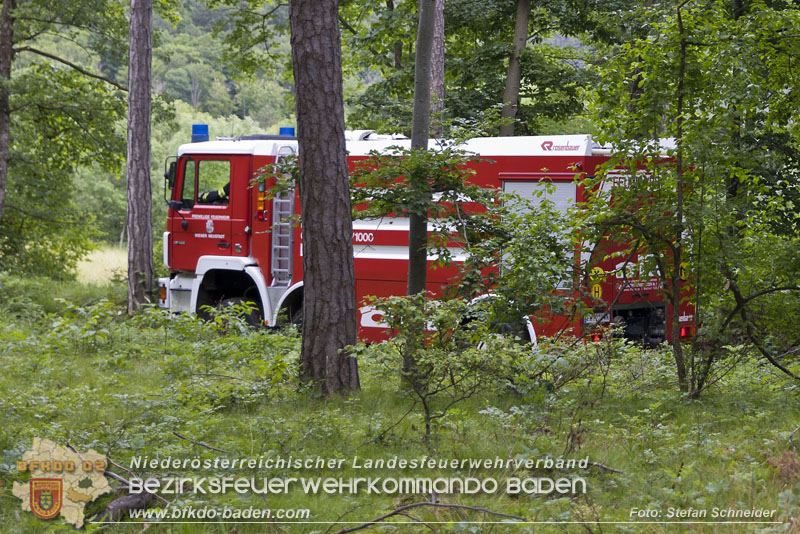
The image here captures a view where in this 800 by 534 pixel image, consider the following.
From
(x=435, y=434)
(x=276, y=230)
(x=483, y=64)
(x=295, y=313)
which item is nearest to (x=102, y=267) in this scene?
(x=483, y=64)

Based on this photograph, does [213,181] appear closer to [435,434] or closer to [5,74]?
[435,434]

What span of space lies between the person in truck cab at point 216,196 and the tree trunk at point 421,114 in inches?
193

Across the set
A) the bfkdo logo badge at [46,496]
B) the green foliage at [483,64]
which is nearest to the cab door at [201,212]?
the green foliage at [483,64]

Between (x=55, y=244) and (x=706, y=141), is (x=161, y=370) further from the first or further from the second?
(x=55, y=244)

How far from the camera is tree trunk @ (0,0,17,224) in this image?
55.5ft

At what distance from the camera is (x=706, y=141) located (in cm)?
655

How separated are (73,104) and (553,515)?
16.9 metres

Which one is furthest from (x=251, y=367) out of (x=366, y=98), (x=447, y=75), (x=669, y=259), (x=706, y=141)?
(x=447, y=75)

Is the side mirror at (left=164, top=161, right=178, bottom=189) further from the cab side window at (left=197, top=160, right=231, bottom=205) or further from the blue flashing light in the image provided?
the blue flashing light

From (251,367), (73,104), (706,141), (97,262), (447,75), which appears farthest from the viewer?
(97,262)

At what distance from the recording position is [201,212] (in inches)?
477

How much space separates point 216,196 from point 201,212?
0.34 m

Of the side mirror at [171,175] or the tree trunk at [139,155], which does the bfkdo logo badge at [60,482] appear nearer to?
the side mirror at [171,175]

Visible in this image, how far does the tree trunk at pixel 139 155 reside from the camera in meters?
14.2
